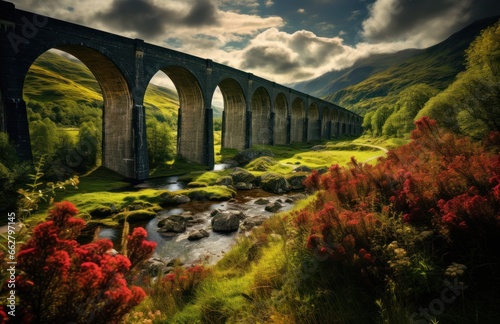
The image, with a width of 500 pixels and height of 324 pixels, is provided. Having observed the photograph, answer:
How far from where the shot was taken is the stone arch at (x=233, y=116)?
45.6 m

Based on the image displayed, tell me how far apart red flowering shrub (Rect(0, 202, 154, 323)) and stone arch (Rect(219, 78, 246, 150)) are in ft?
142

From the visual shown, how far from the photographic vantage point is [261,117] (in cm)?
5528

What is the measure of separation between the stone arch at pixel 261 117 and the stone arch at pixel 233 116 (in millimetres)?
8524

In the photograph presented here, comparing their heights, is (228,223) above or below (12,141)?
below

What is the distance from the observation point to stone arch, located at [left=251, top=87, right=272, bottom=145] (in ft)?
177

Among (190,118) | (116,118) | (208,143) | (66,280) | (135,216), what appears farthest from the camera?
(190,118)

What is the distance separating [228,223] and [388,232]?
1069 centimetres

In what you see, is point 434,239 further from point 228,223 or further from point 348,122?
point 348,122

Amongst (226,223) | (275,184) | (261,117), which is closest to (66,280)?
(226,223)

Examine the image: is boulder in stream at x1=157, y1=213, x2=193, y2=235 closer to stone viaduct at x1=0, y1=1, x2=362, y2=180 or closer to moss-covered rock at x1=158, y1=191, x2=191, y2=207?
moss-covered rock at x1=158, y1=191, x2=191, y2=207

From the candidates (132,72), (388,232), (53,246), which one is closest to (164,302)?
(53,246)

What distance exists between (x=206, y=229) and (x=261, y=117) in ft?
144

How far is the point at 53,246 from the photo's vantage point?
7.32ft

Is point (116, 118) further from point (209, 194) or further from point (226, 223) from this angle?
point (226, 223)
